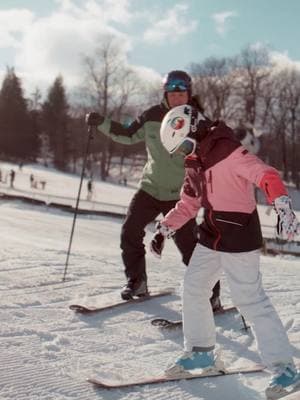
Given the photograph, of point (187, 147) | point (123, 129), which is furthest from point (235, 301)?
point (123, 129)

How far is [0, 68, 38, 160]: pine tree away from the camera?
6244 centimetres

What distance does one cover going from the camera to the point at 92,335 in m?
4.00

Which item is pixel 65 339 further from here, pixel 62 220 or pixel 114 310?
pixel 62 220

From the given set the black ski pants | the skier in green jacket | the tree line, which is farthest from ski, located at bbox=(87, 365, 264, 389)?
the tree line

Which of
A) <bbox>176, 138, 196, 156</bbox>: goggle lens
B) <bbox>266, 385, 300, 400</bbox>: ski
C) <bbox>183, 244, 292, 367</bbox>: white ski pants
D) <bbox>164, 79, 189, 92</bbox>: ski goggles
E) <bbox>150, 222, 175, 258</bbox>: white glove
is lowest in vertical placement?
<bbox>266, 385, 300, 400</bbox>: ski

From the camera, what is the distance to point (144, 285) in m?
5.20

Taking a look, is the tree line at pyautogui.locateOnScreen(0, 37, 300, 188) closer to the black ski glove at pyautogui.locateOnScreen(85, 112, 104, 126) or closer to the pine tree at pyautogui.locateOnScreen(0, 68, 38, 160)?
the pine tree at pyautogui.locateOnScreen(0, 68, 38, 160)

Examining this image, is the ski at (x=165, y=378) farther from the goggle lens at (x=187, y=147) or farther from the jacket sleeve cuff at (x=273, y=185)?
the goggle lens at (x=187, y=147)

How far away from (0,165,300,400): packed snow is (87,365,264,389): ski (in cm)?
→ 3

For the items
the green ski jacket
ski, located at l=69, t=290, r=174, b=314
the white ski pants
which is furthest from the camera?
the green ski jacket

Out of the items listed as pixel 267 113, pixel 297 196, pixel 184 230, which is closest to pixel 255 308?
pixel 184 230

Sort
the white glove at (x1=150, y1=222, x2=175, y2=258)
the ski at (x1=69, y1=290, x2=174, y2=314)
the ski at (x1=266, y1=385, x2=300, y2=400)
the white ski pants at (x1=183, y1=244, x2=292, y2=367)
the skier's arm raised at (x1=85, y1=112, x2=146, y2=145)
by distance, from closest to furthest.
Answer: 1. the ski at (x1=266, y1=385, x2=300, y2=400)
2. the white ski pants at (x1=183, y1=244, x2=292, y2=367)
3. the white glove at (x1=150, y1=222, x2=175, y2=258)
4. the ski at (x1=69, y1=290, x2=174, y2=314)
5. the skier's arm raised at (x1=85, y1=112, x2=146, y2=145)

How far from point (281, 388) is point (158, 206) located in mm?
2468

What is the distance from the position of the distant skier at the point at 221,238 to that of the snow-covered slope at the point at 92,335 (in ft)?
0.83
